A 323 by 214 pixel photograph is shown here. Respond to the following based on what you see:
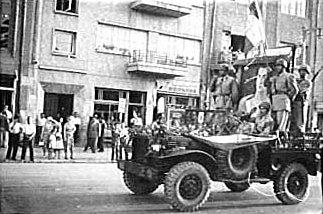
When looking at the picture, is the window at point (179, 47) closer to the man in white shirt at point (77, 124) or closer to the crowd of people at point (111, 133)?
the crowd of people at point (111, 133)

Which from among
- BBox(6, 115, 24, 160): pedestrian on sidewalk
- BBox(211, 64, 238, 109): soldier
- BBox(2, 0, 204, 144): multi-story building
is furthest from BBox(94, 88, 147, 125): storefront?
BBox(211, 64, 238, 109): soldier

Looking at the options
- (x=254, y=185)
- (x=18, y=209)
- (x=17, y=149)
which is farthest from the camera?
(x=254, y=185)

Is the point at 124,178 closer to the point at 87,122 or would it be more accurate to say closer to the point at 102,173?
the point at 102,173

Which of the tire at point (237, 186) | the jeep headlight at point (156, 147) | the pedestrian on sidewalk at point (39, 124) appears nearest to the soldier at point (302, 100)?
the tire at point (237, 186)

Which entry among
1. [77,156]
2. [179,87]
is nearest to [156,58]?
[179,87]

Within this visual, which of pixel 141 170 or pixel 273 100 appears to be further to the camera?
pixel 141 170

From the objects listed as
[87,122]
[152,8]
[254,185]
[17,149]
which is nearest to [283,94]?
[254,185]

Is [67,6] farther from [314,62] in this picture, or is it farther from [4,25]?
[314,62]
